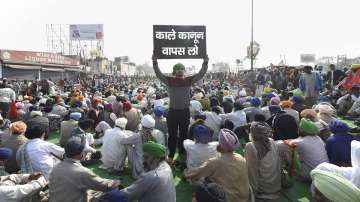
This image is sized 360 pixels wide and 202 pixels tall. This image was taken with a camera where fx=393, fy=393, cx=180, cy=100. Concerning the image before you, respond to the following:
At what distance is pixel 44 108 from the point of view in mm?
10945

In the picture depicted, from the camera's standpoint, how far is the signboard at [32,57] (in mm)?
27552

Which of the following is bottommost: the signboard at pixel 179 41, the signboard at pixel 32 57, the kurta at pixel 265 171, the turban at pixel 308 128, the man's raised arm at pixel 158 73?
the kurta at pixel 265 171

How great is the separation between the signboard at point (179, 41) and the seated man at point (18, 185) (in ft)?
11.4

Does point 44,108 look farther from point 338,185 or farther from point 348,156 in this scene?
point 338,185

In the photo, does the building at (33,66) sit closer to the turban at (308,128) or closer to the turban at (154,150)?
the turban at (308,128)

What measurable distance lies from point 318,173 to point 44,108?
934 centimetres

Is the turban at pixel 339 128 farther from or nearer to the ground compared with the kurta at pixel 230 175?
farther from the ground

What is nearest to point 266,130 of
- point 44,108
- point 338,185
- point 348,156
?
point 348,156

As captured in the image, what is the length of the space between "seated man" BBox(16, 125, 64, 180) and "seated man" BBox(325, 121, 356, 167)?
157 inches

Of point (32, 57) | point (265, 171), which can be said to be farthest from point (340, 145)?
point (32, 57)

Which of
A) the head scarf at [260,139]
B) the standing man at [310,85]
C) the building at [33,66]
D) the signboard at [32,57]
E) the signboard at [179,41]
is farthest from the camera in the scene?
the signboard at [32,57]

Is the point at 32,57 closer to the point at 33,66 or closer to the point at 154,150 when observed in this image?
the point at 33,66

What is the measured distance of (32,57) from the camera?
3134 centimetres

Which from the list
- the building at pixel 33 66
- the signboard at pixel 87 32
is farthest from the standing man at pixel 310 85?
the signboard at pixel 87 32
